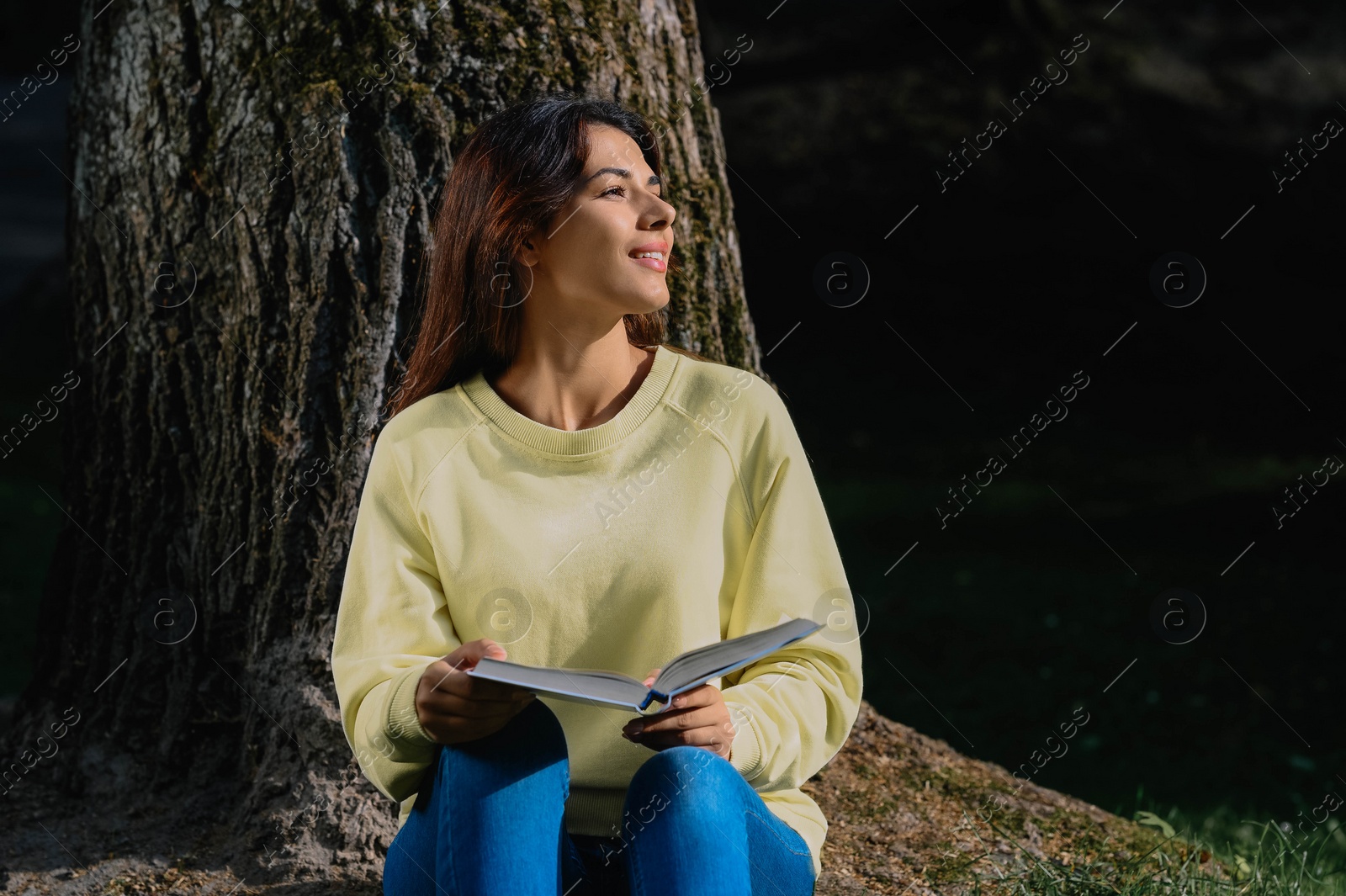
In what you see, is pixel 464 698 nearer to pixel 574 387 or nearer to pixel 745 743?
pixel 745 743

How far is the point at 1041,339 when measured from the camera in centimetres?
911

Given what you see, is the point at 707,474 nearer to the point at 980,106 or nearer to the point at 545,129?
the point at 545,129

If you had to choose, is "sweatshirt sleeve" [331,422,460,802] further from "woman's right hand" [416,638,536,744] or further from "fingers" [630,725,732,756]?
"fingers" [630,725,732,756]

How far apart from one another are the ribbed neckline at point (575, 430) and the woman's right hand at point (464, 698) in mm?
441

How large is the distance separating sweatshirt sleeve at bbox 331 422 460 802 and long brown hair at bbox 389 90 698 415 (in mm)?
257

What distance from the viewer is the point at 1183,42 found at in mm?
→ 7902

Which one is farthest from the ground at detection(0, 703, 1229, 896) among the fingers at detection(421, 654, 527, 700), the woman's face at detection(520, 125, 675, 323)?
the woman's face at detection(520, 125, 675, 323)

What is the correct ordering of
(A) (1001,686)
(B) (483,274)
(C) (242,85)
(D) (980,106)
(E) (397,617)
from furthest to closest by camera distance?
(D) (980,106), (A) (1001,686), (C) (242,85), (B) (483,274), (E) (397,617)

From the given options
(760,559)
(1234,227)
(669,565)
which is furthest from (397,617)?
(1234,227)

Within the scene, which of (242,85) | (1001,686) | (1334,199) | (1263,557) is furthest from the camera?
(1334,199)

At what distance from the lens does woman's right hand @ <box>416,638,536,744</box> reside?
1864 millimetres

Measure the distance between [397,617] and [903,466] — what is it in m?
6.45

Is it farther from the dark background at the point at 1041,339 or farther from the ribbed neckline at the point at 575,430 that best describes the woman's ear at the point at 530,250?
the dark background at the point at 1041,339

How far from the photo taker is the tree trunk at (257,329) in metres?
2.82
